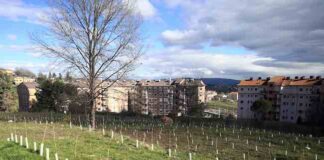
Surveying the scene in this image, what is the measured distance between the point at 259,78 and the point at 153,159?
314 feet

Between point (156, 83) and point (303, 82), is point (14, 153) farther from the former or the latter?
point (156, 83)

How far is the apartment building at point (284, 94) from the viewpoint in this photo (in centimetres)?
9300

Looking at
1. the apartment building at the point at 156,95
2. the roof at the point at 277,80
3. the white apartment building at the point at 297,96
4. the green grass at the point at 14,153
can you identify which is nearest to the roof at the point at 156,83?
the apartment building at the point at 156,95

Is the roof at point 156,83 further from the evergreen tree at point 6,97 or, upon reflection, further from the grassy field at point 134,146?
the grassy field at point 134,146

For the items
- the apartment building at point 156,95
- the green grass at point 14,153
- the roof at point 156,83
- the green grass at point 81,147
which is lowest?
the apartment building at point 156,95

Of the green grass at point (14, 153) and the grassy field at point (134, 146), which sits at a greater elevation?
the green grass at point (14, 153)

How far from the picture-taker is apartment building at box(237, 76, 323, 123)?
93000mm

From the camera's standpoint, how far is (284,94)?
9869 centimetres

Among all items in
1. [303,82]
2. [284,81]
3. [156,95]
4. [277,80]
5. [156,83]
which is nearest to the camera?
[303,82]

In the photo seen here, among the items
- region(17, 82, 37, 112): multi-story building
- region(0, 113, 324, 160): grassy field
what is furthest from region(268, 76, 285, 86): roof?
region(17, 82, 37, 112): multi-story building

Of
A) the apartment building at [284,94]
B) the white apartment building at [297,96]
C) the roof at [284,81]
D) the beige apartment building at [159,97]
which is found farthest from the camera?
the beige apartment building at [159,97]

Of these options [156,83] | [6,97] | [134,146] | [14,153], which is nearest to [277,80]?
[156,83]

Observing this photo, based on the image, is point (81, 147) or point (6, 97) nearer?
point (81, 147)

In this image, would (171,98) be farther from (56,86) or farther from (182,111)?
(56,86)
